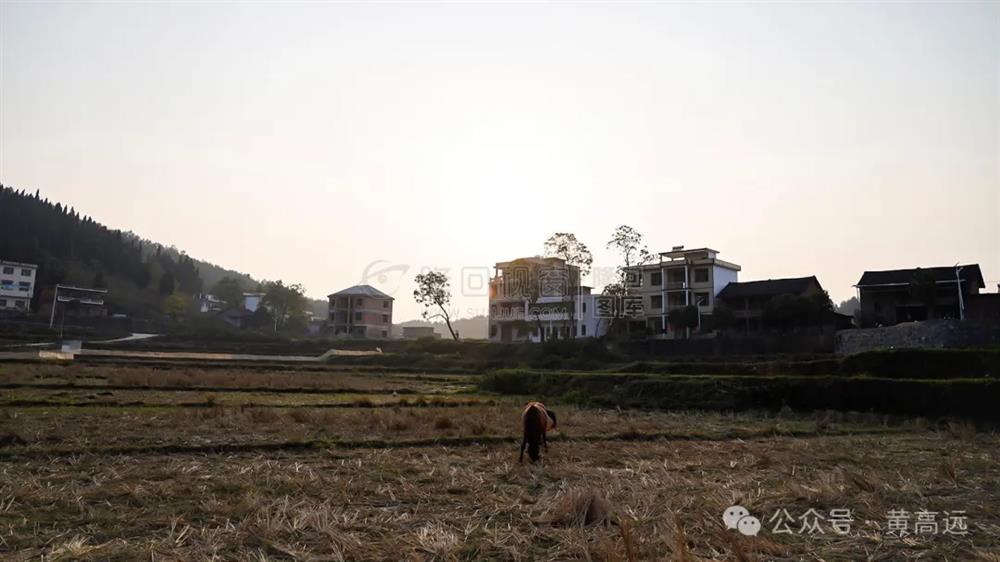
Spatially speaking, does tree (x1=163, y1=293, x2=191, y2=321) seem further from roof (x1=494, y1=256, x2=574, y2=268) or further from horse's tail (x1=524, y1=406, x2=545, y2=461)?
horse's tail (x1=524, y1=406, x2=545, y2=461)

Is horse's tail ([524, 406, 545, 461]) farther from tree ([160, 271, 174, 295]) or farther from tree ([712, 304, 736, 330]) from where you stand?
tree ([160, 271, 174, 295])

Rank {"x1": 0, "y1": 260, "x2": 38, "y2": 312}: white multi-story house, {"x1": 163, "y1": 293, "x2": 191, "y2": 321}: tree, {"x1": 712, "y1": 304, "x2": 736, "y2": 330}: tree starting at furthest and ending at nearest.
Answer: {"x1": 163, "y1": 293, "x2": 191, "y2": 321}: tree
{"x1": 0, "y1": 260, "x2": 38, "y2": 312}: white multi-story house
{"x1": 712, "y1": 304, "x2": 736, "y2": 330}: tree

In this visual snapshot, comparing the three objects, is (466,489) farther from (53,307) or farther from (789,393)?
(53,307)

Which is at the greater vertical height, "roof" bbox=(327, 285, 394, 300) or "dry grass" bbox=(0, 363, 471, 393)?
"roof" bbox=(327, 285, 394, 300)

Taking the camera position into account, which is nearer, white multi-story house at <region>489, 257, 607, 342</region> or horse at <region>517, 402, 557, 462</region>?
horse at <region>517, 402, 557, 462</region>

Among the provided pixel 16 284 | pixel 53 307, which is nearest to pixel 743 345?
pixel 53 307

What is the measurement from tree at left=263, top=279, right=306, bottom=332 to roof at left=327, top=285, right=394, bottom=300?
247 inches

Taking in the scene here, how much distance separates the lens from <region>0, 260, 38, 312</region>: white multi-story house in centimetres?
8325

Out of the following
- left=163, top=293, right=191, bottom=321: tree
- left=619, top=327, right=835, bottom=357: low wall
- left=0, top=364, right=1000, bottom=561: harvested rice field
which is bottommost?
left=0, top=364, right=1000, bottom=561: harvested rice field

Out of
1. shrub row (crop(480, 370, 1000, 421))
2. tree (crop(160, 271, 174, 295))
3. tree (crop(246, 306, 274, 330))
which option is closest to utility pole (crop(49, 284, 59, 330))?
tree (crop(160, 271, 174, 295))

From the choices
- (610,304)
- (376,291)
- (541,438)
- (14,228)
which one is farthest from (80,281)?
(541,438)

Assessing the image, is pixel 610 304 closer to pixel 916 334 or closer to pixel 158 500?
pixel 916 334

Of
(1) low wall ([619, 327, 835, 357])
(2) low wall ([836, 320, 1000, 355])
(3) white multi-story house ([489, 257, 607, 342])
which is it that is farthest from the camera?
(3) white multi-story house ([489, 257, 607, 342])

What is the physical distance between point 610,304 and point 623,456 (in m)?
51.0
